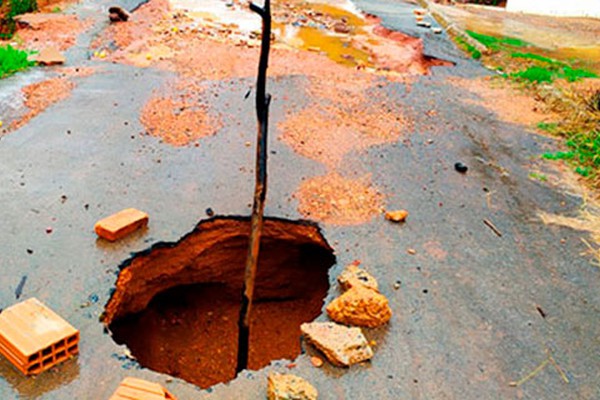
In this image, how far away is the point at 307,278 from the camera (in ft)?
20.7

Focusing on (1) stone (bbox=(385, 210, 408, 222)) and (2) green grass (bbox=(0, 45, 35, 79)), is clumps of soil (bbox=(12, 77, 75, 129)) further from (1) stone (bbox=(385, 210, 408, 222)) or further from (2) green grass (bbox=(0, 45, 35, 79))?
(1) stone (bbox=(385, 210, 408, 222))

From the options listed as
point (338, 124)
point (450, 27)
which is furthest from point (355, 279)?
point (450, 27)

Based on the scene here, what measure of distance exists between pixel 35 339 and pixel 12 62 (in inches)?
280

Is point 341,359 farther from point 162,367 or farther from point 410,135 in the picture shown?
point 410,135

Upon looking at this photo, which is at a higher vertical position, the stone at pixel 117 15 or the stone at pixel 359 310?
the stone at pixel 117 15

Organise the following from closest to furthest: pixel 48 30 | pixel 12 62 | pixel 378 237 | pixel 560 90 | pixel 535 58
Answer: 1. pixel 378 237
2. pixel 12 62
3. pixel 560 90
4. pixel 48 30
5. pixel 535 58

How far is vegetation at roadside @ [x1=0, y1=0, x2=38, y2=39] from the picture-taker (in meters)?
12.8

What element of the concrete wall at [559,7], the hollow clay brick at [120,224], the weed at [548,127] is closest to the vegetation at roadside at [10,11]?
the hollow clay brick at [120,224]

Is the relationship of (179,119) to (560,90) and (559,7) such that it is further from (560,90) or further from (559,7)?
(559,7)

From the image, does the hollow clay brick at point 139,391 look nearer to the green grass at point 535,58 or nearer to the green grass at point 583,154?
the green grass at point 583,154

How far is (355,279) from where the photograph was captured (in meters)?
4.62

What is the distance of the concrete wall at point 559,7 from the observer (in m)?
19.3

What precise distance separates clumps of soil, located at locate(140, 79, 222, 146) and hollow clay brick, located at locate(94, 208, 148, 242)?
1.92 metres

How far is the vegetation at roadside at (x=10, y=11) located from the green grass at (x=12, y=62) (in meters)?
3.53
